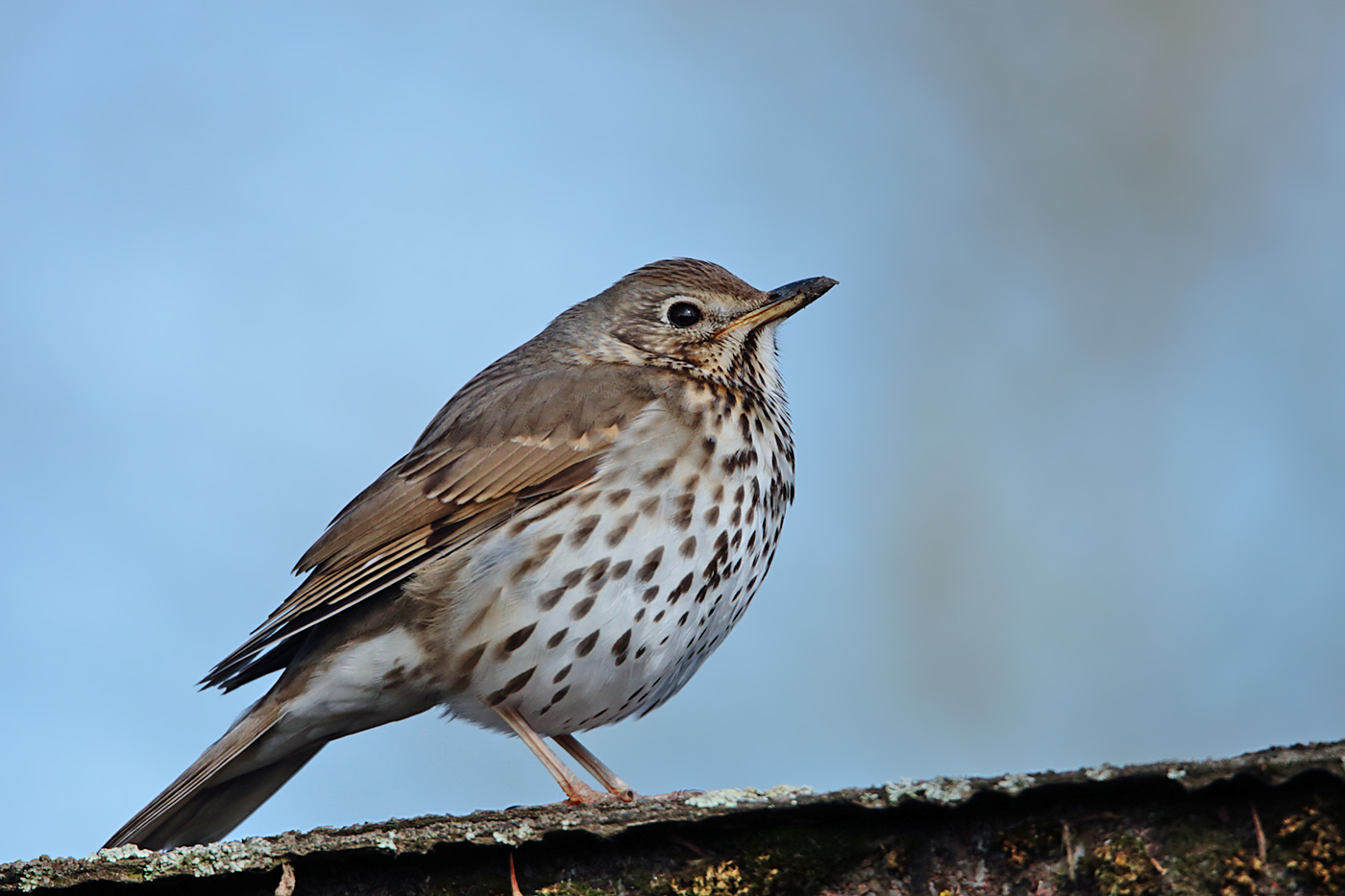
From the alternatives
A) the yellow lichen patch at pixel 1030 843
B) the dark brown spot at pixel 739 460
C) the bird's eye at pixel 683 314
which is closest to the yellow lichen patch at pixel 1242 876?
the yellow lichen patch at pixel 1030 843

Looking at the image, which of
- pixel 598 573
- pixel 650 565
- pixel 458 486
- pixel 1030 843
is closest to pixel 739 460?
pixel 650 565

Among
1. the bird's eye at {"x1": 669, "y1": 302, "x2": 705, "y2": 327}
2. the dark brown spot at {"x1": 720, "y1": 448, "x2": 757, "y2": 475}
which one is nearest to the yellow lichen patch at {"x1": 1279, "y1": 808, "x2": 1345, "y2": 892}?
the dark brown spot at {"x1": 720, "y1": 448, "x2": 757, "y2": 475}

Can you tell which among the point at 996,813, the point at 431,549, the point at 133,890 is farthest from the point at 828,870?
the point at 431,549

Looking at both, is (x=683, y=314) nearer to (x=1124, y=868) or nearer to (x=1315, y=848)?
(x=1124, y=868)

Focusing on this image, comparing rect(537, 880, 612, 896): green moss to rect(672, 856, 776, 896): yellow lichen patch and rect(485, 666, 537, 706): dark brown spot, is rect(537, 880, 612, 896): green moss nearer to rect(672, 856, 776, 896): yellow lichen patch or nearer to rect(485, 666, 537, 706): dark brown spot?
rect(672, 856, 776, 896): yellow lichen patch

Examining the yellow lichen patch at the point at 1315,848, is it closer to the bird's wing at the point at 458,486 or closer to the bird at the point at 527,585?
the bird at the point at 527,585
